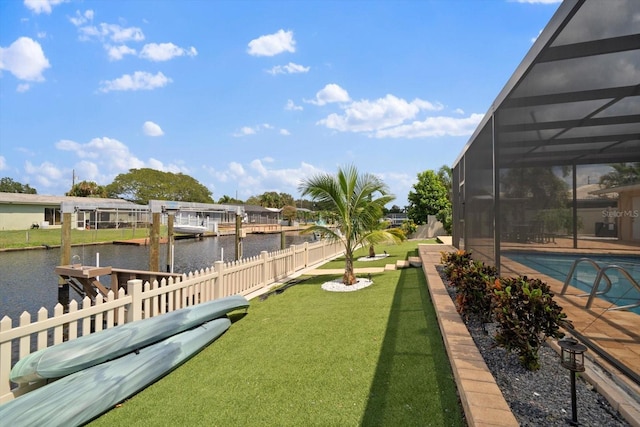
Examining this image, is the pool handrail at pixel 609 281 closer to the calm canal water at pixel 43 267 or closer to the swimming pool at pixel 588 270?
the swimming pool at pixel 588 270

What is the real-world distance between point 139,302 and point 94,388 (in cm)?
153

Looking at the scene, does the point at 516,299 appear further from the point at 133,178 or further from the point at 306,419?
the point at 133,178

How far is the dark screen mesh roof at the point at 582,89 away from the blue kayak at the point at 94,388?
4393 mm

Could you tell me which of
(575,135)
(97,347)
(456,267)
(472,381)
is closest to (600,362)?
(472,381)

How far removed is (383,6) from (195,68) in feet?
34.7

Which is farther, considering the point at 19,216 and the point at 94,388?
the point at 19,216

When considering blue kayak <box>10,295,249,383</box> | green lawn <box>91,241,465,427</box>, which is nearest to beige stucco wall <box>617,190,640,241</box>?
green lawn <box>91,241,465,427</box>

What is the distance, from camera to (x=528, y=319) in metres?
2.76

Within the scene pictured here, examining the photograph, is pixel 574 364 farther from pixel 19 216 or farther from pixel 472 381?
pixel 19 216

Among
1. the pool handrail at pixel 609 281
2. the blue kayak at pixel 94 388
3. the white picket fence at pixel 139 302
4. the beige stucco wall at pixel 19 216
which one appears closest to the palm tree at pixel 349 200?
the white picket fence at pixel 139 302

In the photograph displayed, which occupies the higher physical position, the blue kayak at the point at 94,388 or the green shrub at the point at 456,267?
the green shrub at the point at 456,267

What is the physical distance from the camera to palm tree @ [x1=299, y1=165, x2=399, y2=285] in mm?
7566

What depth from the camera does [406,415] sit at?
8.17 ft

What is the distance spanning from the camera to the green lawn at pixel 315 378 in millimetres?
2598
